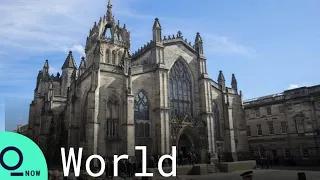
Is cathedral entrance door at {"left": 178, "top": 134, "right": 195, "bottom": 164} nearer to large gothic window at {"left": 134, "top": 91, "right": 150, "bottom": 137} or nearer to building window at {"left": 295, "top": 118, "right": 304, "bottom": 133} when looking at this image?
large gothic window at {"left": 134, "top": 91, "right": 150, "bottom": 137}

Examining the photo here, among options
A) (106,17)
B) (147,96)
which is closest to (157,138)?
(147,96)

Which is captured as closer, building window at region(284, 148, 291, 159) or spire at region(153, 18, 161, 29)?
spire at region(153, 18, 161, 29)

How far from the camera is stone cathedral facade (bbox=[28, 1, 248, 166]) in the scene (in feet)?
94.7

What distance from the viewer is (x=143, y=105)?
105 ft

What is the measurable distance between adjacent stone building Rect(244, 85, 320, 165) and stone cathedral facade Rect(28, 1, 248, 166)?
26.9 feet

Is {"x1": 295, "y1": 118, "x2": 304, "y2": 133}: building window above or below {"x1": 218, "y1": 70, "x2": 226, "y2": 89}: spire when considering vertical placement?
below

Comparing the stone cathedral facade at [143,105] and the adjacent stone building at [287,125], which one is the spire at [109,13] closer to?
the stone cathedral facade at [143,105]

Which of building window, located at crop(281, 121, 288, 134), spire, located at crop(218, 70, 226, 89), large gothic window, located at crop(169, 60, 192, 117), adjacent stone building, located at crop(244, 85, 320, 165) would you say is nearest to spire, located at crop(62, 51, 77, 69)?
large gothic window, located at crop(169, 60, 192, 117)

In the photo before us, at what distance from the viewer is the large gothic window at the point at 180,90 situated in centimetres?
3500

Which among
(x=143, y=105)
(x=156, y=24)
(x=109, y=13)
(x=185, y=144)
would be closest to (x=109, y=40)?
(x=109, y=13)

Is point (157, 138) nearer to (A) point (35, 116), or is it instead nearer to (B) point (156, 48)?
(B) point (156, 48)

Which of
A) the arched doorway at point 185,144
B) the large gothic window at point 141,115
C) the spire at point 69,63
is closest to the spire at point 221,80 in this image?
the arched doorway at point 185,144

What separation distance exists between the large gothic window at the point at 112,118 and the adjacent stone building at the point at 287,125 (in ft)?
90.0

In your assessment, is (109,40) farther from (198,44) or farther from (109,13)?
(198,44)
